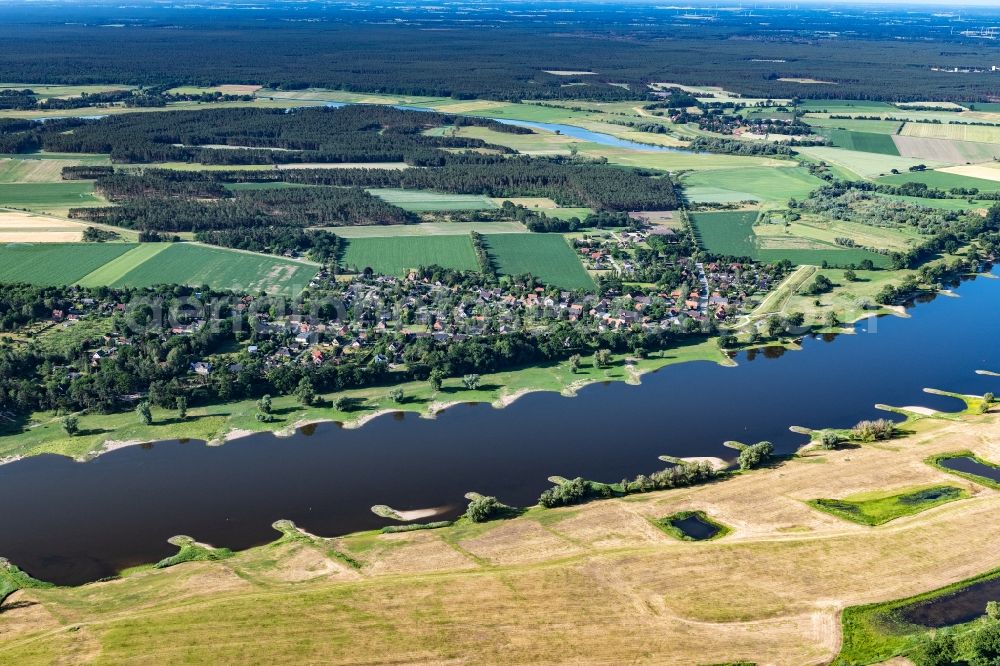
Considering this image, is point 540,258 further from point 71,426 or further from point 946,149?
point 946,149

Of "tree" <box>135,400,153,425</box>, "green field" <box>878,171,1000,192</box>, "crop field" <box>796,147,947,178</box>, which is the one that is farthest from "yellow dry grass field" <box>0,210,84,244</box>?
"green field" <box>878,171,1000,192</box>

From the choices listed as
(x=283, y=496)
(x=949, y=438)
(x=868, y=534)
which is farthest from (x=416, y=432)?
(x=949, y=438)

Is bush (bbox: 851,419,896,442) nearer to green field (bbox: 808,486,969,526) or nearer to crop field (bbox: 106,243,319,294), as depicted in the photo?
green field (bbox: 808,486,969,526)

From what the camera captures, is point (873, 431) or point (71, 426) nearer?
point (71, 426)

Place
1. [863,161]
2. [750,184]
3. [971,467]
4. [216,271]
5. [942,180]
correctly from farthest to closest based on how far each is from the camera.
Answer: [863,161] → [942,180] → [750,184] → [216,271] → [971,467]

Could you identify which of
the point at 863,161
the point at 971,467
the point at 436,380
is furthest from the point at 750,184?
the point at 436,380

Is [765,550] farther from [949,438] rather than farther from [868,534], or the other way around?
[949,438]
